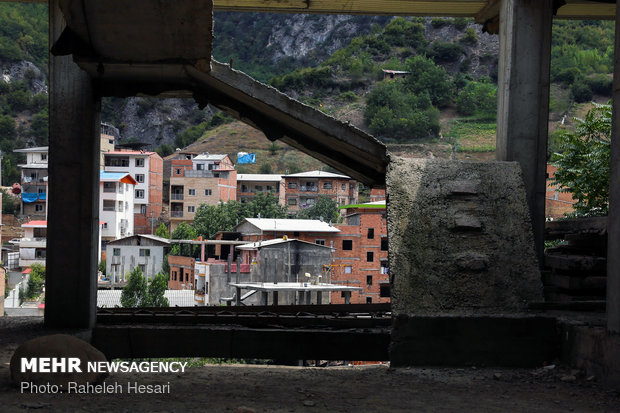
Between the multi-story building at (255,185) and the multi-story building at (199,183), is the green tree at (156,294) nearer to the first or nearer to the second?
the multi-story building at (199,183)

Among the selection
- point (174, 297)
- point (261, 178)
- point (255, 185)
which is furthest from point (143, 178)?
point (174, 297)

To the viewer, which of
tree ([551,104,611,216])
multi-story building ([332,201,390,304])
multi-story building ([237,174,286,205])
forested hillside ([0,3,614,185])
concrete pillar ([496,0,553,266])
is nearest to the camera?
concrete pillar ([496,0,553,266])

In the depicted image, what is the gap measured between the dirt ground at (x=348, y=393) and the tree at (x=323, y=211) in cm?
6227

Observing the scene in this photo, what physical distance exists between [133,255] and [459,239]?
4724 centimetres

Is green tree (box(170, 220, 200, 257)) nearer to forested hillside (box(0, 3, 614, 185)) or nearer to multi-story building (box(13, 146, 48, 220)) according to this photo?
multi-story building (box(13, 146, 48, 220))

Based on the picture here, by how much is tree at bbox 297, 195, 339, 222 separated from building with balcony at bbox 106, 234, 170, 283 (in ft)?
62.4

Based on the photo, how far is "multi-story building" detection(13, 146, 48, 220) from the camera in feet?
238

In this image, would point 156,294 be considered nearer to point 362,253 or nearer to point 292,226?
point 292,226

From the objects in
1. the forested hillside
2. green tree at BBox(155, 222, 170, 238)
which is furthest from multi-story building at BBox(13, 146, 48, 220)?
green tree at BBox(155, 222, 170, 238)

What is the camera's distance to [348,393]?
580 centimetres

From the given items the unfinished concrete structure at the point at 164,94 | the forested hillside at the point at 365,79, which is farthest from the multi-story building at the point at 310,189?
the unfinished concrete structure at the point at 164,94

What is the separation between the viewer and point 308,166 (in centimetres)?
9056

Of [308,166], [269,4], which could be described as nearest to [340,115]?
[308,166]

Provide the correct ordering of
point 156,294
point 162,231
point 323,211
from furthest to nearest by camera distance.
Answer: point 162,231 < point 323,211 < point 156,294
